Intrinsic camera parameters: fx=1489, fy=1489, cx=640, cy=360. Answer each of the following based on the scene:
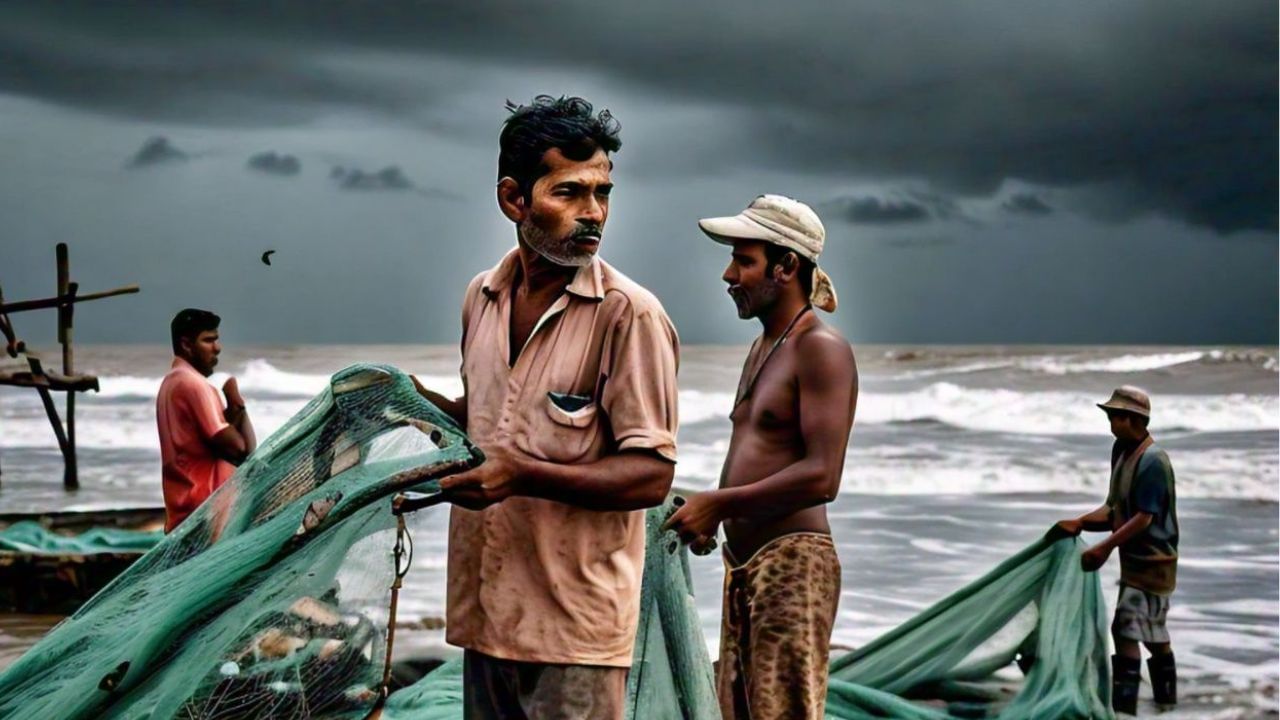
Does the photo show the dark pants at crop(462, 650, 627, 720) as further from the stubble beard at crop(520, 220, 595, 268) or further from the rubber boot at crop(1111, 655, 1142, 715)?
the rubber boot at crop(1111, 655, 1142, 715)

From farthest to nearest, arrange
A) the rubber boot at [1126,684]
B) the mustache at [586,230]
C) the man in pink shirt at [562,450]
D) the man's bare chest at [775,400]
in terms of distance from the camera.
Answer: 1. the rubber boot at [1126,684]
2. the man's bare chest at [775,400]
3. the mustache at [586,230]
4. the man in pink shirt at [562,450]

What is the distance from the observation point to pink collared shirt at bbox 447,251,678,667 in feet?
8.30

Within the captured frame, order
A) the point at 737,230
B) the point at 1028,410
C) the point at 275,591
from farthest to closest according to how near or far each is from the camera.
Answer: the point at 1028,410 → the point at 737,230 → the point at 275,591

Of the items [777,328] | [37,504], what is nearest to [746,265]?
[777,328]

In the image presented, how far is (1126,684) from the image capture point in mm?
6297

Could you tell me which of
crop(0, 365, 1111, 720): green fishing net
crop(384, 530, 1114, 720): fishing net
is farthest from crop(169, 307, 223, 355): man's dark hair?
crop(0, 365, 1111, 720): green fishing net

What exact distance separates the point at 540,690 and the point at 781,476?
4.42ft

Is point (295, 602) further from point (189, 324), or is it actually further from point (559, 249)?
point (189, 324)

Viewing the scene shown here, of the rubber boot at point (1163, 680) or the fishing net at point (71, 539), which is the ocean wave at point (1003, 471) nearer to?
the fishing net at point (71, 539)

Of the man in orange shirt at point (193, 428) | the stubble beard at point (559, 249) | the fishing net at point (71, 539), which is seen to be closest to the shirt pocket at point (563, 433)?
the stubble beard at point (559, 249)

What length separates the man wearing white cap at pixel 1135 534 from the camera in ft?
20.1

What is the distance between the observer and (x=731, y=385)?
1553 inches

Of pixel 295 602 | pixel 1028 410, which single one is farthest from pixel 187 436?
pixel 1028 410

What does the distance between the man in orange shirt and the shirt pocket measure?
362cm
